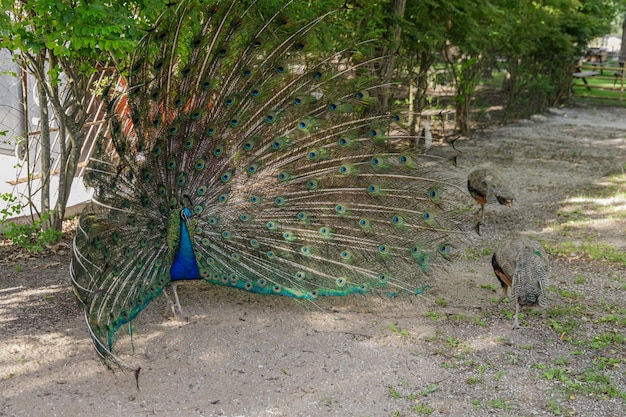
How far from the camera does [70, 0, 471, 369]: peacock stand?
5.69 metres

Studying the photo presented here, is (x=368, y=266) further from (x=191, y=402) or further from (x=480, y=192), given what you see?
(x=480, y=192)

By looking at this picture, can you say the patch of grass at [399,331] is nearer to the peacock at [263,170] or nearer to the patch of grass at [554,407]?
the peacock at [263,170]

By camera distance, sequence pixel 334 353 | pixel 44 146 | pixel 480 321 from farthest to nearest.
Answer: pixel 44 146
pixel 480 321
pixel 334 353

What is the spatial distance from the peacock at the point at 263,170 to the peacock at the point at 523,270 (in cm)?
53

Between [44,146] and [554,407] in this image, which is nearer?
[554,407]

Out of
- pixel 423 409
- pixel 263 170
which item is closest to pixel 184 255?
pixel 263 170

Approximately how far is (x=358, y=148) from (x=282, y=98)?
31.0 inches

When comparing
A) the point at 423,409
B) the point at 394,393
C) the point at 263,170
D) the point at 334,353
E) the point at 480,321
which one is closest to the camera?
the point at 423,409

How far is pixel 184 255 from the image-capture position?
569cm

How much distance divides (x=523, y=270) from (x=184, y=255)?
9.19 ft

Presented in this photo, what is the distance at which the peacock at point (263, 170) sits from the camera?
18.7 ft

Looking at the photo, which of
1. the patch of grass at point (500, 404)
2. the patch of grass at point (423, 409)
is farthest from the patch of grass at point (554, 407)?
the patch of grass at point (423, 409)

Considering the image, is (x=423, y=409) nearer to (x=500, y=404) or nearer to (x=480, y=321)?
(x=500, y=404)

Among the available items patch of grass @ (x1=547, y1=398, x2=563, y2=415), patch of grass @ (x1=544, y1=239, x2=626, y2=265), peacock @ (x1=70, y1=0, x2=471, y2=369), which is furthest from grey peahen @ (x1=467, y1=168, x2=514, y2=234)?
patch of grass @ (x1=547, y1=398, x2=563, y2=415)
